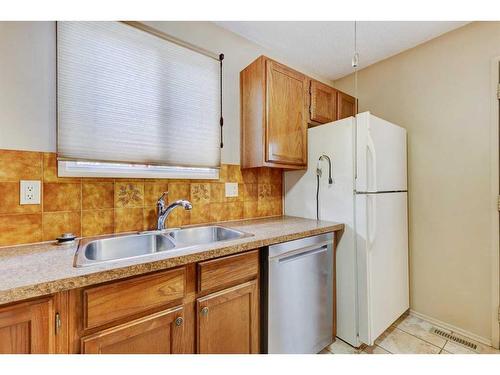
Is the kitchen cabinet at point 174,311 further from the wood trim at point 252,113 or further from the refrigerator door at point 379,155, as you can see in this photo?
the refrigerator door at point 379,155

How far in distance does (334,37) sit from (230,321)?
2.24m

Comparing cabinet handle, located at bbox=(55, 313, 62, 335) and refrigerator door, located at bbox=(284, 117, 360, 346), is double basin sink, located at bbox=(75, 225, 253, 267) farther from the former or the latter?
refrigerator door, located at bbox=(284, 117, 360, 346)

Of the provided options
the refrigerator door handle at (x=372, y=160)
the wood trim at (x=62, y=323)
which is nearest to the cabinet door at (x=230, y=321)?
the wood trim at (x=62, y=323)

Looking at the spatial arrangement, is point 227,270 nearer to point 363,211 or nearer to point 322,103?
point 363,211

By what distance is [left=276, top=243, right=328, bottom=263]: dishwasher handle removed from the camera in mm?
1349

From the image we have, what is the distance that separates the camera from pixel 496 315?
5.39ft

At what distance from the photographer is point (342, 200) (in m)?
1.70

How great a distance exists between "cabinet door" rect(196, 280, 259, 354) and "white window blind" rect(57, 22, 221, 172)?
916 millimetres

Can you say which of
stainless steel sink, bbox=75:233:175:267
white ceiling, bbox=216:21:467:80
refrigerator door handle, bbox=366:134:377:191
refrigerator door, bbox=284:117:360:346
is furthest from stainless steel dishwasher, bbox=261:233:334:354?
white ceiling, bbox=216:21:467:80

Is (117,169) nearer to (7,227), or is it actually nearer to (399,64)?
(7,227)

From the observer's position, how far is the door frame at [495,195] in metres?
1.63

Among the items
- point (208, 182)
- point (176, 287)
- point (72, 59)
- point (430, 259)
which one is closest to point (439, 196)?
point (430, 259)

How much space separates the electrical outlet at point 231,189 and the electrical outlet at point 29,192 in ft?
3.68

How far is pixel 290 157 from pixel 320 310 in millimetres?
1101
